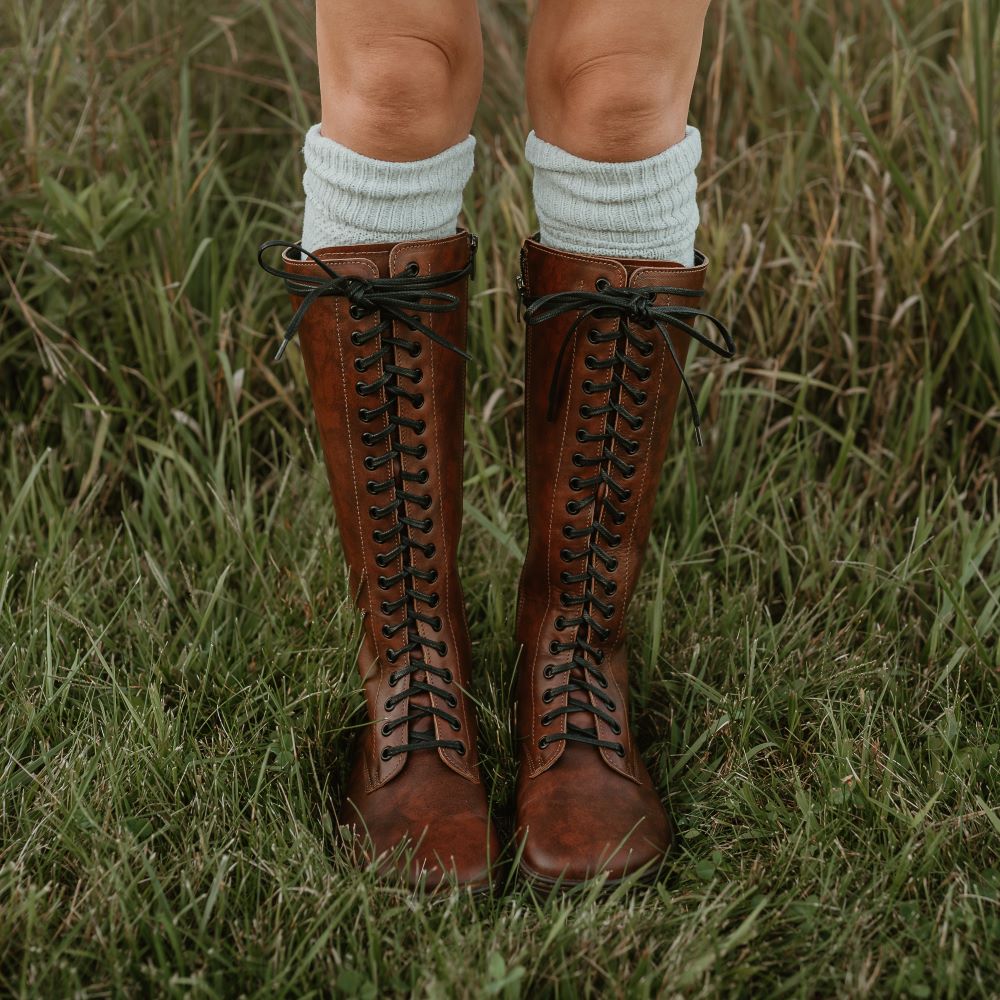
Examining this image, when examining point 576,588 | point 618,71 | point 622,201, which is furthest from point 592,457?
point 618,71

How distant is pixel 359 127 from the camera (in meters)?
1.07

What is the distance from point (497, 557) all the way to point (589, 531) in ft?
1.07

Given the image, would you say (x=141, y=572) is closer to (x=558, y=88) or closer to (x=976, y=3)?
(x=558, y=88)

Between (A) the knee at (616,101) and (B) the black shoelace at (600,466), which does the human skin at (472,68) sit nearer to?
(A) the knee at (616,101)

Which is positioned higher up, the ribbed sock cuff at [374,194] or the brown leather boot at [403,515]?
the ribbed sock cuff at [374,194]

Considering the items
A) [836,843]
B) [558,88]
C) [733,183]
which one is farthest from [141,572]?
[733,183]

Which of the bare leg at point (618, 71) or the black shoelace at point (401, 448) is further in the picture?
the black shoelace at point (401, 448)

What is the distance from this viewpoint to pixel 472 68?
1133 millimetres

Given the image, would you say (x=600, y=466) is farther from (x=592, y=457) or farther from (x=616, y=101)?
(x=616, y=101)

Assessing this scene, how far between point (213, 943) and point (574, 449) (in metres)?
0.64

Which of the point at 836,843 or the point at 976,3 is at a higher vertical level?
the point at 976,3

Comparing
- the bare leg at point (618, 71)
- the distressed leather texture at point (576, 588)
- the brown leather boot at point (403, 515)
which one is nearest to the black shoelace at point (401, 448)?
the brown leather boot at point (403, 515)

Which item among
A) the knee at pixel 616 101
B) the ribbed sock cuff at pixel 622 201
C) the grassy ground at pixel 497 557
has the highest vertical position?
the knee at pixel 616 101

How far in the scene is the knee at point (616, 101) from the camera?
1.05 meters
